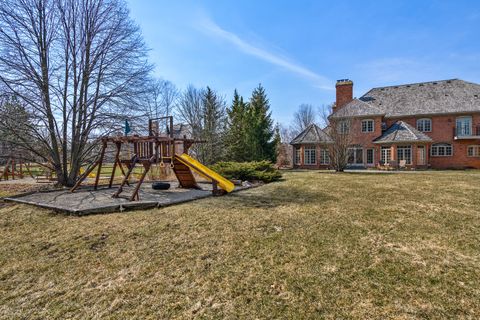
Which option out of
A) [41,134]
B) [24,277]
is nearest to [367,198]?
[24,277]

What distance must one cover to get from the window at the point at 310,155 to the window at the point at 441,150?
1147 centimetres

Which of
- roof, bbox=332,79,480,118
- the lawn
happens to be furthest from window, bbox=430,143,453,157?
the lawn

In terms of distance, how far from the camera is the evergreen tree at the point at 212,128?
21.5 meters

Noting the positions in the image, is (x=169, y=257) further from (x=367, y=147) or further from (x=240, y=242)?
(x=367, y=147)

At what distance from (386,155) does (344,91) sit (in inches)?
341

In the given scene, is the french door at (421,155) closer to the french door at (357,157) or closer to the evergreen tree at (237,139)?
the french door at (357,157)

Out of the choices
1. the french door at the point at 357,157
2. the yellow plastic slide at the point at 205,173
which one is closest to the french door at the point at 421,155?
the french door at the point at 357,157

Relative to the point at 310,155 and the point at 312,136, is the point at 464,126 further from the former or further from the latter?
the point at 310,155

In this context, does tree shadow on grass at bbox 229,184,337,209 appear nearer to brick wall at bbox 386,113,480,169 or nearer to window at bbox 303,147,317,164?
window at bbox 303,147,317,164

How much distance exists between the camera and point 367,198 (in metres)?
7.90

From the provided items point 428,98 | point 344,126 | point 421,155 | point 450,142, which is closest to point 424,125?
point 450,142

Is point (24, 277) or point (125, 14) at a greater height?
point (125, 14)

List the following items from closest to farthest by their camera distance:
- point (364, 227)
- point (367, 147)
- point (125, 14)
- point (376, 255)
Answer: point (376, 255) → point (364, 227) → point (125, 14) → point (367, 147)

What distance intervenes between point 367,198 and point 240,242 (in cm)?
531
